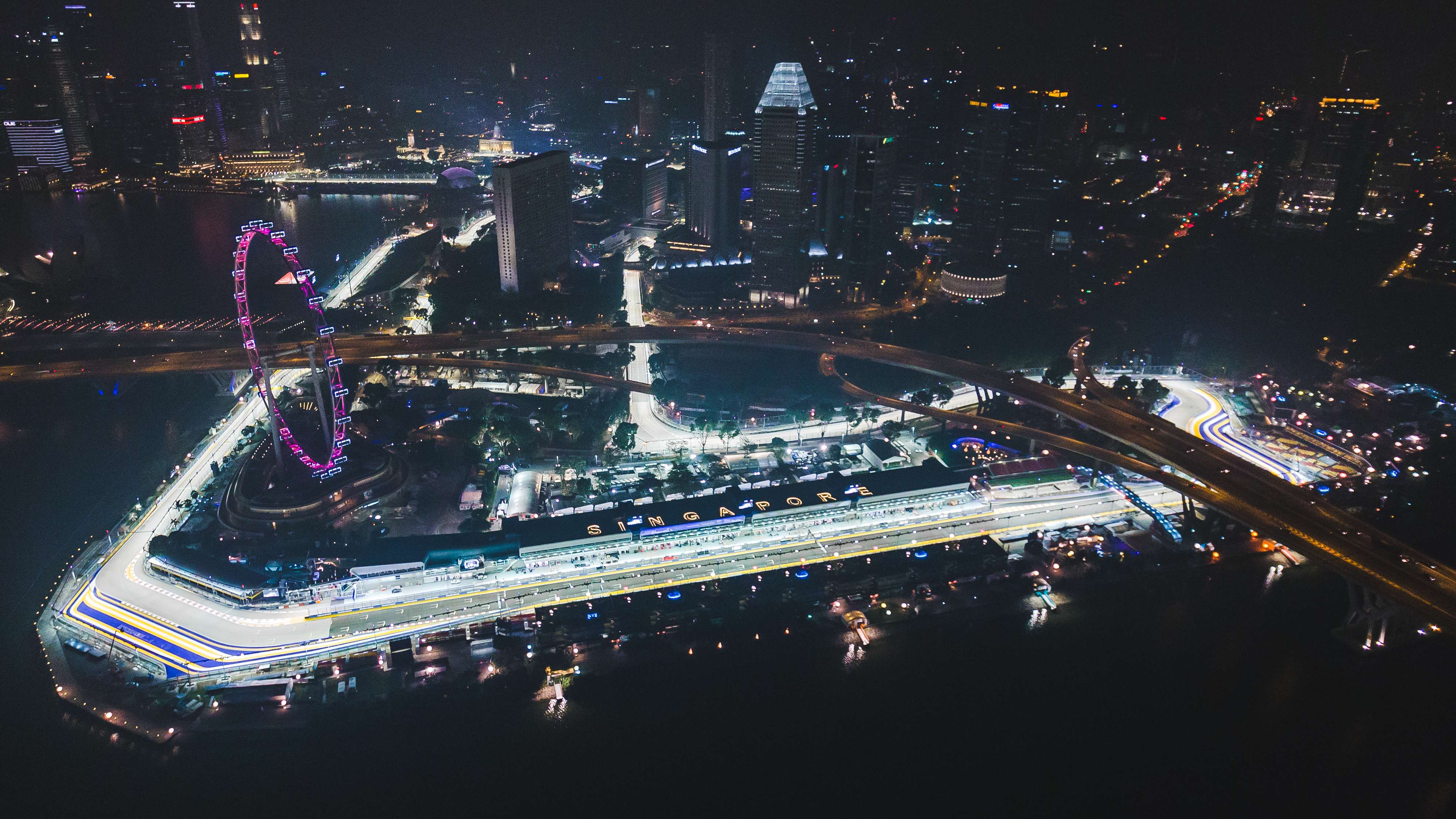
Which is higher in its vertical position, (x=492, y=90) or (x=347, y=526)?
(x=492, y=90)

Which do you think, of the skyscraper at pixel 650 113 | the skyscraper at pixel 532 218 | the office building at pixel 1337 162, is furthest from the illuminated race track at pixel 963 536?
the skyscraper at pixel 650 113

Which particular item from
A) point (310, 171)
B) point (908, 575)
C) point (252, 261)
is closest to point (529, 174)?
point (252, 261)

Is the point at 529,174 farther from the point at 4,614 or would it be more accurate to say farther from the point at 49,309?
the point at 4,614

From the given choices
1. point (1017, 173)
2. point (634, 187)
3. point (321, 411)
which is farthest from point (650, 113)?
point (321, 411)

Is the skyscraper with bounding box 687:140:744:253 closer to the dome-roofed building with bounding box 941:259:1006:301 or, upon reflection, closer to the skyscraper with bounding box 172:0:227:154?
the dome-roofed building with bounding box 941:259:1006:301

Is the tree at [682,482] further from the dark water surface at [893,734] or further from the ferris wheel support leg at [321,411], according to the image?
the ferris wheel support leg at [321,411]
